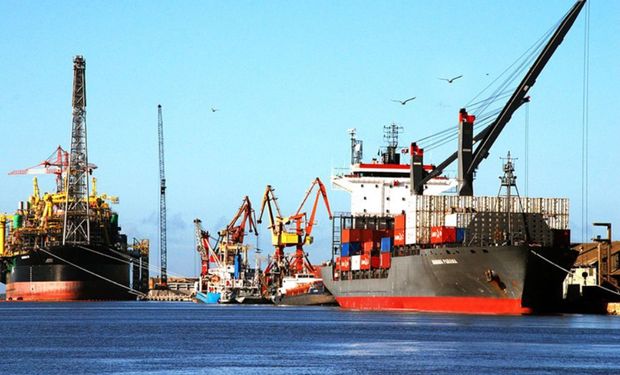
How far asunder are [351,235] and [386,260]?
9.98 metres

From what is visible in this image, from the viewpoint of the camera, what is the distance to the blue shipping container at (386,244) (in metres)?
92.1

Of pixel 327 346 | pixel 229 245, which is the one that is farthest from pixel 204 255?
pixel 327 346

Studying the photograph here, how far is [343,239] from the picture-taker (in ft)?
337

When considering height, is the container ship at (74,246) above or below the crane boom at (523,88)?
below

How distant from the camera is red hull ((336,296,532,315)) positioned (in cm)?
7762

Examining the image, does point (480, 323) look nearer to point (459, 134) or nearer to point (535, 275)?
point (535, 275)

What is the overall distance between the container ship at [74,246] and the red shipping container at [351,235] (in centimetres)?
5484

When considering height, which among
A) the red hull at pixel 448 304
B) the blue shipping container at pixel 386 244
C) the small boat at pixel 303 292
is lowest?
the small boat at pixel 303 292

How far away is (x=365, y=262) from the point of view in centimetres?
9669

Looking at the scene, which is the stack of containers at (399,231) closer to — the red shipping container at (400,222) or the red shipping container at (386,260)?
the red shipping container at (400,222)

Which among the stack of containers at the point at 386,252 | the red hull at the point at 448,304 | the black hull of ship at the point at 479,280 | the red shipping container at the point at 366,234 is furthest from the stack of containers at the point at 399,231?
the red shipping container at the point at 366,234

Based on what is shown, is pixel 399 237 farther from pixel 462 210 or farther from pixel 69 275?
pixel 69 275

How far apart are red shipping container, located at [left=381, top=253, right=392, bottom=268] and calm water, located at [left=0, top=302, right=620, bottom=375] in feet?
35.1

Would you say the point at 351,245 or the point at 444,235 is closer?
the point at 444,235
